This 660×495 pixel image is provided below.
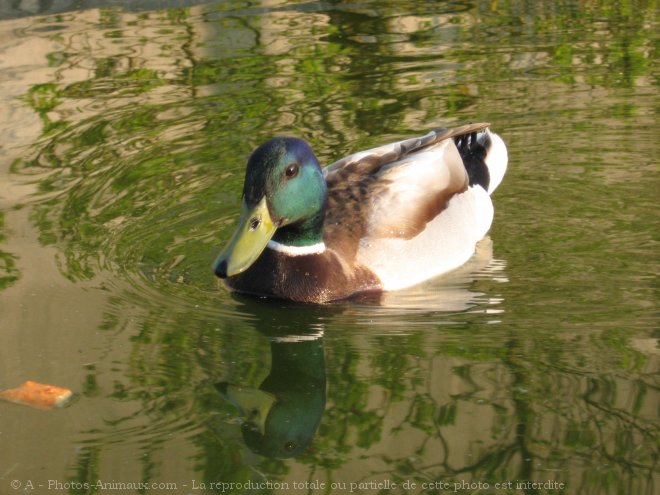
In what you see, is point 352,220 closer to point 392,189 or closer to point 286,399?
point 392,189

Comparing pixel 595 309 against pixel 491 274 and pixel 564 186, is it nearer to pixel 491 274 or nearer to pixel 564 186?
pixel 491 274

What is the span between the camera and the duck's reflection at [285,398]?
5.27 meters

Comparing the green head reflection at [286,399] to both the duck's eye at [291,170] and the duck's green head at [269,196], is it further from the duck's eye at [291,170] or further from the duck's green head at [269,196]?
the duck's eye at [291,170]

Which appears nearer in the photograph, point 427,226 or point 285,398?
point 285,398

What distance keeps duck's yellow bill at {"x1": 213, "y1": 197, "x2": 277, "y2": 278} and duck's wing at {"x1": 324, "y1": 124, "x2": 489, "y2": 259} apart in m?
0.60

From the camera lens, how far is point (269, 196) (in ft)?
Answer: 21.1

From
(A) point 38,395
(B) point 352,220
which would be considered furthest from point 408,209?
(A) point 38,395

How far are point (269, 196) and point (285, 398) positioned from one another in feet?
3.85

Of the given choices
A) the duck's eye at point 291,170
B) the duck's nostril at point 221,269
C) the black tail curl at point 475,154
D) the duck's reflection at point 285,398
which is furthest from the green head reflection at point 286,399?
the black tail curl at point 475,154

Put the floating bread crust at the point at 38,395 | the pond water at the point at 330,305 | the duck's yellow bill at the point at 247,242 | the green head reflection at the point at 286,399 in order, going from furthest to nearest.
→ 1. the duck's yellow bill at the point at 247,242
2. the floating bread crust at the point at 38,395
3. the green head reflection at the point at 286,399
4. the pond water at the point at 330,305

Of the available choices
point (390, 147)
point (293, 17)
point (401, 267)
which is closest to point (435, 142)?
point (390, 147)

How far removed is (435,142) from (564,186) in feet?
3.28

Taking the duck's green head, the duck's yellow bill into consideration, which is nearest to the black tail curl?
the duck's green head

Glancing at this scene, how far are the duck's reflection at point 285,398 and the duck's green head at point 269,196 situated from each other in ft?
1.37
